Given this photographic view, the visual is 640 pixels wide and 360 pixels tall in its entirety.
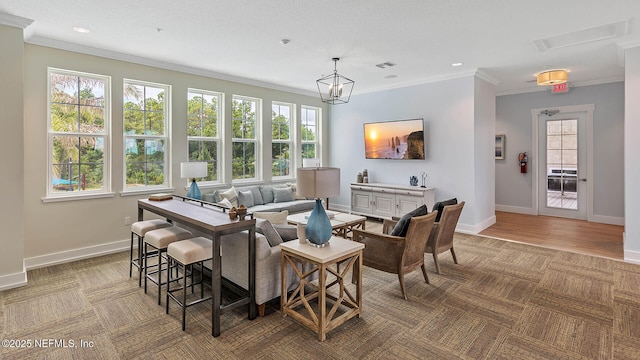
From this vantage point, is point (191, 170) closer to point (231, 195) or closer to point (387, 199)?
point (231, 195)

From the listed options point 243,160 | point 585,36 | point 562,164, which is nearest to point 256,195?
point 243,160

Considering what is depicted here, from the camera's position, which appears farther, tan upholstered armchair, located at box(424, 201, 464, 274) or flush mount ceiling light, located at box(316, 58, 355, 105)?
flush mount ceiling light, located at box(316, 58, 355, 105)

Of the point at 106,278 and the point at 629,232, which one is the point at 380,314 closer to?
the point at 106,278

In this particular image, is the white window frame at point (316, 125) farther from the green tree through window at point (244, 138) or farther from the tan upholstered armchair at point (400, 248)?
the tan upholstered armchair at point (400, 248)

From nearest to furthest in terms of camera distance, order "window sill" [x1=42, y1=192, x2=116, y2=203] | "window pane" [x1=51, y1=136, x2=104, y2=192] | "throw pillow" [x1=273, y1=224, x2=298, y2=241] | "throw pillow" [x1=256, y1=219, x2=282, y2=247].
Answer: "throw pillow" [x1=256, y1=219, x2=282, y2=247] → "throw pillow" [x1=273, y1=224, x2=298, y2=241] → "window sill" [x1=42, y1=192, x2=116, y2=203] → "window pane" [x1=51, y1=136, x2=104, y2=192]

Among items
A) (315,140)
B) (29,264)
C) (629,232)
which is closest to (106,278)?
(29,264)

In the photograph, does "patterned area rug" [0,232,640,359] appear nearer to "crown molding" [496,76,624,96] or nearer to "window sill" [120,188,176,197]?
"window sill" [120,188,176,197]

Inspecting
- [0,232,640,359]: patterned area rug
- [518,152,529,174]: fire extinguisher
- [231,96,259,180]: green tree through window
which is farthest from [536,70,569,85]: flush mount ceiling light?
[231,96,259,180]: green tree through window

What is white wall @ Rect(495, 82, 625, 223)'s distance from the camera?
623 cm

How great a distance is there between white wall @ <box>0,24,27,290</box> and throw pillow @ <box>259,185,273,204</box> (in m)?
3.38

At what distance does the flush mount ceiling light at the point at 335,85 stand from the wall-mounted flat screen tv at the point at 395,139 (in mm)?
919

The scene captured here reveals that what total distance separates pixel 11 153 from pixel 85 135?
3.36 feet

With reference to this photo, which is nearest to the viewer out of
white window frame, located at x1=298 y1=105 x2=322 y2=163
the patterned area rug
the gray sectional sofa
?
the patterned area rug

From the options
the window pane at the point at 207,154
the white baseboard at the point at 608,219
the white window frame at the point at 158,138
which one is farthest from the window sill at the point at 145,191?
the white baseboard at the point at 608,219
